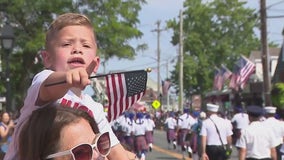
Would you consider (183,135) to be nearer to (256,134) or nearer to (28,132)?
(256,134)

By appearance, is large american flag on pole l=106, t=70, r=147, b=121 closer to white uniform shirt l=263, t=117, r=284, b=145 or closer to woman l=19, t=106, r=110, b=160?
woman l=19, t=106, r=110, b=160

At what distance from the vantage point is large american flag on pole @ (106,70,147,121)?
10.7 feet

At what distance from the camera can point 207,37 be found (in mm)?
63281

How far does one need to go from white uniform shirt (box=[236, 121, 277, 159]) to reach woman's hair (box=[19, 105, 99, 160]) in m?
8.50

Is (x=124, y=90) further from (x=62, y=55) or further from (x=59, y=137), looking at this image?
(x=59, y=137)

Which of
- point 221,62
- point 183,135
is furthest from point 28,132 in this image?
point 221,62

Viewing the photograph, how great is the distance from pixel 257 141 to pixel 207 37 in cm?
5315

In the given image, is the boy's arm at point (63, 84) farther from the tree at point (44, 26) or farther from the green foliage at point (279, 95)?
the tree at point (44, 26)

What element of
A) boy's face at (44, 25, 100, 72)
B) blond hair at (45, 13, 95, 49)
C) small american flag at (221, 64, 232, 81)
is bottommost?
boy's face at (44, 25, 100, 72)

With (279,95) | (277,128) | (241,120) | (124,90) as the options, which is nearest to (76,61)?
(124,90)

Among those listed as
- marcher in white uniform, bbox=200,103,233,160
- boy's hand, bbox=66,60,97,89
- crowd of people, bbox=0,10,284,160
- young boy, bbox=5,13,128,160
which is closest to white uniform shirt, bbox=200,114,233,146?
marcher in white uniform, bbox=200,103,233,160

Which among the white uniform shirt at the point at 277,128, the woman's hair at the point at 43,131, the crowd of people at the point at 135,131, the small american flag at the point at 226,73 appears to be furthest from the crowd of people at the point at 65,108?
the small american flag at the point at 226,73

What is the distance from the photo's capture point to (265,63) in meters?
29.1

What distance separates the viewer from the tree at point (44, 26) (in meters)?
26.9
